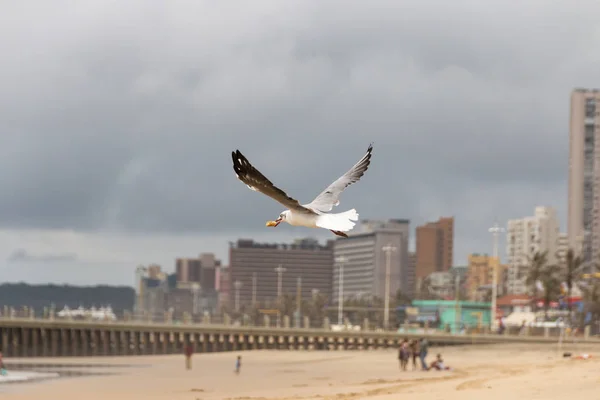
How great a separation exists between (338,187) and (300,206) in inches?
82.9

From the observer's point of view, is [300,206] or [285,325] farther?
[285,325]

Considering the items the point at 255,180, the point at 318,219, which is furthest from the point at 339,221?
the point at 255,180

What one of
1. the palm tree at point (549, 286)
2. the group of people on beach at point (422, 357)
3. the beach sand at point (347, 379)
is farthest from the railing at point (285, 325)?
the group of people on beach at point (422, 357)

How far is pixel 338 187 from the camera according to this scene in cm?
2152

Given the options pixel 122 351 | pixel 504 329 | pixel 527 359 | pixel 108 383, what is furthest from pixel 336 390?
pixel 122 351

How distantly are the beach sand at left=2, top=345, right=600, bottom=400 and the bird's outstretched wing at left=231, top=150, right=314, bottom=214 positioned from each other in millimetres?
17763

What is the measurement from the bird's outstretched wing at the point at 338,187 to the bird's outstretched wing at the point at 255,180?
0.84 m

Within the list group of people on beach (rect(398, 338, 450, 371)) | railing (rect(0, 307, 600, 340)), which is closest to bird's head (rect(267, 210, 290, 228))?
group of people on beach (rect(398, 338, 450, 371))

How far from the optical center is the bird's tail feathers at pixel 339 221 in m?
19.2

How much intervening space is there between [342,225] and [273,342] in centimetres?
9939

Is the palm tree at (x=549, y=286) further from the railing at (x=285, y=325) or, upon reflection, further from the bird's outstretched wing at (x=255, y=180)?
the bird's outstretched wing at (x=255, y=180)

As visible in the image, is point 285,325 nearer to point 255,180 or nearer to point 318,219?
point 318,219

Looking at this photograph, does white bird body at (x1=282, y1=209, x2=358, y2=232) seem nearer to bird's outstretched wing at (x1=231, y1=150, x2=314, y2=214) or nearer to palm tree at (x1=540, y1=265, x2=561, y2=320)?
bird's outstretched wing at (x1=231, y1=150, x2=314, y2=214)

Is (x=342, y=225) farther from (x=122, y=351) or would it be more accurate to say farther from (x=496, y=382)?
(x=122, y=351)
